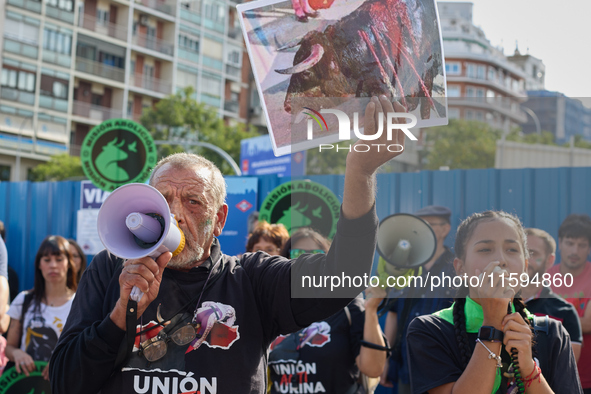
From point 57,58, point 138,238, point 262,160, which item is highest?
point 57,58

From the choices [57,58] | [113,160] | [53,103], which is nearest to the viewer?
[113,160]

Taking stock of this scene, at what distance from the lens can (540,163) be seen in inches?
192

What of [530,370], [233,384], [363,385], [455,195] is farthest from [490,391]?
[455,195]

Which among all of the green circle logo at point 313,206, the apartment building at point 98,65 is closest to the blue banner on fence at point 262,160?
the green circle logo at point 313,206

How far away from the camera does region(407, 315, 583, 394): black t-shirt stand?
240cm

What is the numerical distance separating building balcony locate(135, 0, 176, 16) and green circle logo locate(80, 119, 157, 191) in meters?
42.9

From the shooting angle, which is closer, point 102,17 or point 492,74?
point 102,17

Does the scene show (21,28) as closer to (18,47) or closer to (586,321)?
(18,47)

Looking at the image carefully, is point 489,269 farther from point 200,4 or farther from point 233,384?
point 200,4

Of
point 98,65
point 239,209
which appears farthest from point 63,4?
point 239,209

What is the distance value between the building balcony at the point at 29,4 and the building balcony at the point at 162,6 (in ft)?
27.8

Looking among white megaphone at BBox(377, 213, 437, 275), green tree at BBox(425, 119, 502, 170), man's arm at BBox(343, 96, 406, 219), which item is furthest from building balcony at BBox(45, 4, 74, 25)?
man's arm at BBox(343, 96, 406, 219)

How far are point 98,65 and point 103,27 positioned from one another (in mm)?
2583

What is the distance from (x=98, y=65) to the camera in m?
44.6
